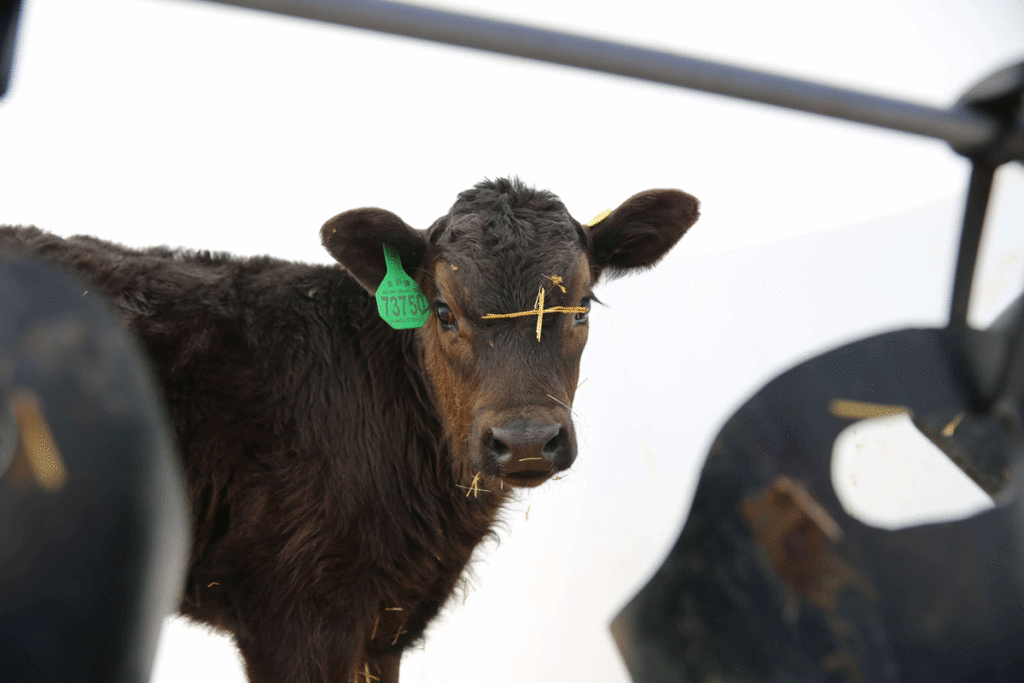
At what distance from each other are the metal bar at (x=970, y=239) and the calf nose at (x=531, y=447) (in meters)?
1.27

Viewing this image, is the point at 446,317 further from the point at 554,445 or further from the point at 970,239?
the point at 970,239

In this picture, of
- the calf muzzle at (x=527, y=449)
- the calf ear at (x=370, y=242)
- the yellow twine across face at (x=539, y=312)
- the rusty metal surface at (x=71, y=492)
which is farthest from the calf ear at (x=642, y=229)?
the rusty metal surface at (x=71, y=492)

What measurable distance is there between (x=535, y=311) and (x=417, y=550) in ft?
3.06

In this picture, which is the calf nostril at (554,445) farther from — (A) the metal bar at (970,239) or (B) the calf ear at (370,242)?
(A) the metal bar at (970,239)

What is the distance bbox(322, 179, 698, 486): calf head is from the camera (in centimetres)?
206

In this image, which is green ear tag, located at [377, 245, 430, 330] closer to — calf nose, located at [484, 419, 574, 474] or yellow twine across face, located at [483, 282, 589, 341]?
yellow twine across face, located at [483, 282, 589, 341]

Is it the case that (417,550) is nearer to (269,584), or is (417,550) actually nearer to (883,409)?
(269,584)

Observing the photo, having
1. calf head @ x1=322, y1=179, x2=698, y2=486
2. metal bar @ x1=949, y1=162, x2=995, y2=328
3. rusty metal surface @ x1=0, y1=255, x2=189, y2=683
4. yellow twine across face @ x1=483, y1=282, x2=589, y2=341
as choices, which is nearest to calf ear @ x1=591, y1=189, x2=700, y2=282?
calf head @ x1=322, y1=179, x2=698, y2=486

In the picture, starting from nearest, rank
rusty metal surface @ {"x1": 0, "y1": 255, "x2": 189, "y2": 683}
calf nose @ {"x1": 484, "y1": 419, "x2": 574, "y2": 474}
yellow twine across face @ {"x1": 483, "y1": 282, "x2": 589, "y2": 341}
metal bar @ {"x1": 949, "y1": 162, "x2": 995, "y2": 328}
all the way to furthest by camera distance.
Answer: rusty metal surface @ {"x1": 0, "y1": 255, "x2": 189, "y2": 683} → metal bar @ {"x1": 949, "y1": 162, "x2": 995, "y2": 328} → calf nose @ {"x1": 484, "y1": 419, "x2": 574, "y2": 474} → yellow twine across face @ {"x1": 483, "y1": 282, "x2": 589, "y2": 341}

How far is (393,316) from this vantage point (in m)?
2.43

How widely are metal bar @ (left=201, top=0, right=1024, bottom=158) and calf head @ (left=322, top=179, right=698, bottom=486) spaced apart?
1352 mm

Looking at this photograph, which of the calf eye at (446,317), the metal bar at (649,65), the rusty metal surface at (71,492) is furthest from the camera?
the calf eye at (446,317)

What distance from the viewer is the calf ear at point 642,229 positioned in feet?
8.55

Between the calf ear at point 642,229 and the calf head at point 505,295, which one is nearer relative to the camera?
the calf head at point 505,295
